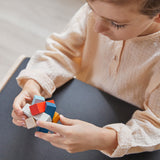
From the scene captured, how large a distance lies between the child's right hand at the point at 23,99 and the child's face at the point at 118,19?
259 millimetres

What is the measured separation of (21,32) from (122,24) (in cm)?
134

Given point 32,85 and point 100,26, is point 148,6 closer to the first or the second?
point 100,26

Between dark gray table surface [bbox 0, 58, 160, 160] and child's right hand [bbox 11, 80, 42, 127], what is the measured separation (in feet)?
0.19

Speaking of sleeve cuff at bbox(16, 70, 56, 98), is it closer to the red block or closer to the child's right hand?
the child's right hand

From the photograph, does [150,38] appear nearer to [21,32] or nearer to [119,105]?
[119,105]

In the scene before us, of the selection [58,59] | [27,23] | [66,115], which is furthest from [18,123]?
[27,23]

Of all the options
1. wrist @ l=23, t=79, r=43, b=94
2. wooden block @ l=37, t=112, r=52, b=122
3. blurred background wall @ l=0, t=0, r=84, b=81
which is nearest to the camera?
wooden block @ l=37, t=112, r=52, b=122

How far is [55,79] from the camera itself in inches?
29.2

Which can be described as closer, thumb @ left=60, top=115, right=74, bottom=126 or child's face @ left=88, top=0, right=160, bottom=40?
child's face @ left=88, top=0, right=160, bottom=40

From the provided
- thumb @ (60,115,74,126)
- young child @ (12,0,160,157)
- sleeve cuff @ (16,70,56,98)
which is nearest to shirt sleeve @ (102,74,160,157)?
young child @ (12,0,160,157)

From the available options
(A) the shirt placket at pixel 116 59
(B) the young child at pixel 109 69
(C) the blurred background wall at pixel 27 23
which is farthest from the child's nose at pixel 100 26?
(C) the blurred background wall at pixel 27 23

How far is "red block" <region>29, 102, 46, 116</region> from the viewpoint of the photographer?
1.78 feet

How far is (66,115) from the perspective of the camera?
2.33 ft

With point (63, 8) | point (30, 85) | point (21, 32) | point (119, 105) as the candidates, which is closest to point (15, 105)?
point (30, 85)
